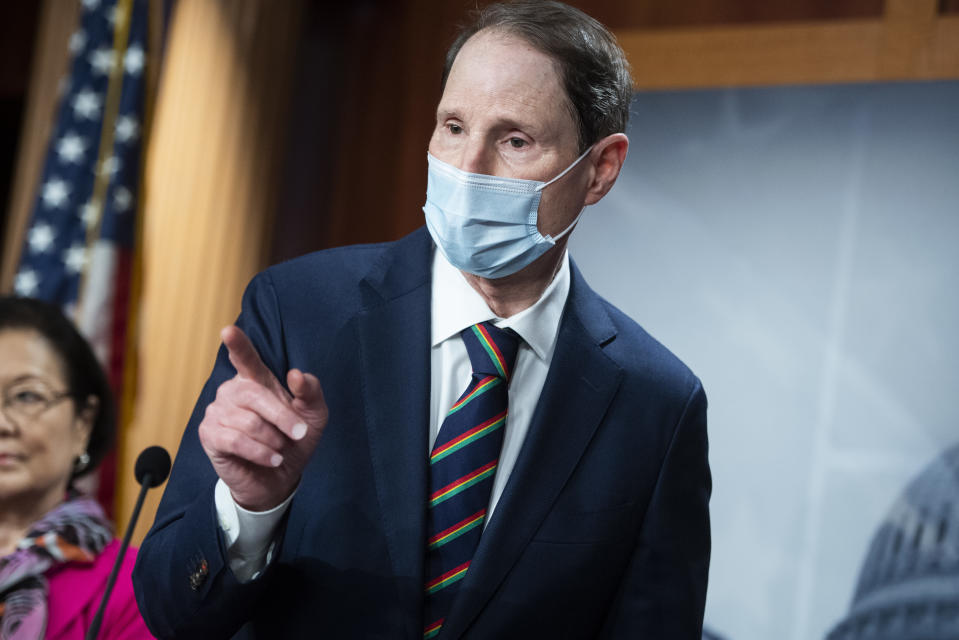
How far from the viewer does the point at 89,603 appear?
2348 mm

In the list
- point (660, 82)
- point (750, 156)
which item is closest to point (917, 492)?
point (750, 156)

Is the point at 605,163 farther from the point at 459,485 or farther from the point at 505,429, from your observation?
the point at 459,485

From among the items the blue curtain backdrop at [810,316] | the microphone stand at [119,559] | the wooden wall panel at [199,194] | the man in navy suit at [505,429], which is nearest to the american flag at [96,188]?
the wooden wall panel at [199,194]

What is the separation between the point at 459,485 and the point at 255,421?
38 cm

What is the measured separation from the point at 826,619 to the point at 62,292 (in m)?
2.98

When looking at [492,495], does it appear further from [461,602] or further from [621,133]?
[621,133]

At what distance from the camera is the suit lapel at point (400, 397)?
4.71 feet

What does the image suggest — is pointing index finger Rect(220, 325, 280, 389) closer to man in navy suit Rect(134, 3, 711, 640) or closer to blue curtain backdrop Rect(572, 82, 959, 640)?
man in navy suit Rect(134, 3, 711, 640)

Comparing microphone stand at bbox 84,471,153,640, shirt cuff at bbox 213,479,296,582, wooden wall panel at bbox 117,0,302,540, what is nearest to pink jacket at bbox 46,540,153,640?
microphone stand at bbox 84,471,153,640

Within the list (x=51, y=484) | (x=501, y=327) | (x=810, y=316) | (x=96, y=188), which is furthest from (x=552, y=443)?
(x=96, y=188)

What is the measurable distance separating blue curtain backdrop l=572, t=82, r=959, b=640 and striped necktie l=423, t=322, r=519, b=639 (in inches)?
89.3

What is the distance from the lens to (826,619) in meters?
3.52

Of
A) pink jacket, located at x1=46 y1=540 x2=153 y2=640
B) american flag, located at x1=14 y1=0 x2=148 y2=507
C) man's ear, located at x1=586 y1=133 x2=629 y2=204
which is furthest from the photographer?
american flag, located at x1=14 y1=0 x2=148 y2=507

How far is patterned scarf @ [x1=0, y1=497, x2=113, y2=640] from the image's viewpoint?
2248mm
